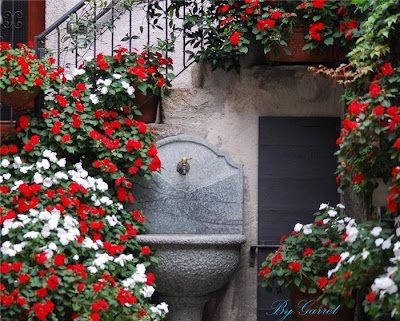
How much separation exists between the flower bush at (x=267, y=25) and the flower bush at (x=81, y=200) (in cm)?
34

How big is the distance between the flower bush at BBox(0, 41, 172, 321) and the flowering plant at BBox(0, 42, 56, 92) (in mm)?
148

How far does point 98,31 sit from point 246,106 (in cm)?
119

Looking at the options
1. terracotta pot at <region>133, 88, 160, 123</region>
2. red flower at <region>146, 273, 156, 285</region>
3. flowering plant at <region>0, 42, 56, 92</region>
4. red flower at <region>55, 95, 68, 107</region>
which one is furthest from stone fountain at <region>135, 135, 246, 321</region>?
flowering plant at <region>0, 42, 56, 92</region>

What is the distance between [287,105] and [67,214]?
1.67 m

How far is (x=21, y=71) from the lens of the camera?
192 inches

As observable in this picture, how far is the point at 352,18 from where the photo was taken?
5.19m

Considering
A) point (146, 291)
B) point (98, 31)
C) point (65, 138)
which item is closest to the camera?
point (146, 291)

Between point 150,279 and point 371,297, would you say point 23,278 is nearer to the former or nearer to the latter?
point 150,279

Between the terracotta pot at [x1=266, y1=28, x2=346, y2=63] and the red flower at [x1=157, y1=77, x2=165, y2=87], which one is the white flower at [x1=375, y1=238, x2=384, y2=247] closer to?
the terracotta pot at [x1=266, y1=28, x2=346, y2=63]

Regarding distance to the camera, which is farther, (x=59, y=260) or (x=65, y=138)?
(x=65, y=138)

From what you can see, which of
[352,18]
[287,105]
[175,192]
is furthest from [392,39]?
[175,192]

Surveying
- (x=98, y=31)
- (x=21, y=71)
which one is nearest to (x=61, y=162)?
(x=21, y=71)

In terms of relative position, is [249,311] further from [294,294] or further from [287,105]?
[287,105]

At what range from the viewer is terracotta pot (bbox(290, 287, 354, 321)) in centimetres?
473
